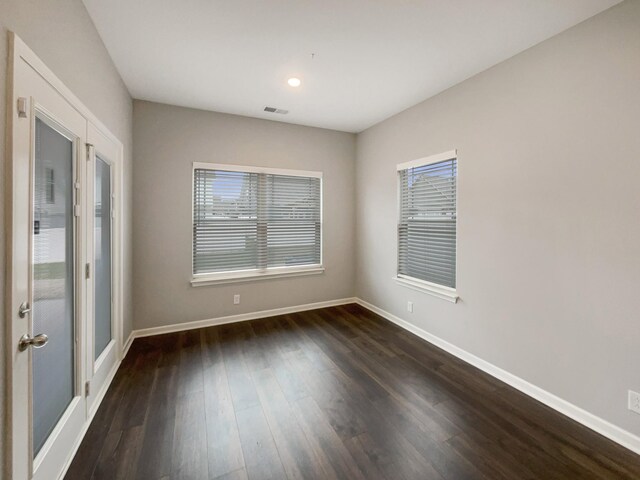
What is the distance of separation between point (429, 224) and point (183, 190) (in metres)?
3.11

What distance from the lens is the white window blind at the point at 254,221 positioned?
12.1 ft

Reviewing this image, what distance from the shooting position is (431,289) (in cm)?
323

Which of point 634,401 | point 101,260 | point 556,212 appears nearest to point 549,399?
point 634,401

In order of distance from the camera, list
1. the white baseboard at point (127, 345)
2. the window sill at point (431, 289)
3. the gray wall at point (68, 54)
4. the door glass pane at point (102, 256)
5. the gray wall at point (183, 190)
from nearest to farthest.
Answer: the gray wall at point (68, 54) → the door glass pane at point (102, 256) → the white baseboard at point (127, 345) → the window sill at point (431, 289) → the gray wall at point (183, 190)

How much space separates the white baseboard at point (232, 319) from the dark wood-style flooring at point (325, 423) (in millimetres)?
344

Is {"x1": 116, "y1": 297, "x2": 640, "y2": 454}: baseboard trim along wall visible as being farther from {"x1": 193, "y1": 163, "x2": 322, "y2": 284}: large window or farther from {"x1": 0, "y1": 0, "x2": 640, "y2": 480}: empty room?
{"x1": 193, "y1": 163, "x2": 322, "y2": 284}: large window

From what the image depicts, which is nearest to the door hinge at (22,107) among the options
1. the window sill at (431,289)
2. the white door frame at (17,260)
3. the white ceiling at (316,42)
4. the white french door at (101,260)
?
the white door frame at (17,260)

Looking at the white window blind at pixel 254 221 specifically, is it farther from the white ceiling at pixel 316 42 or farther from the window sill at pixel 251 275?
the white ceiling at pixel 316 42

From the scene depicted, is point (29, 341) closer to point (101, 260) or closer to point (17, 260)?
point (17, 260)

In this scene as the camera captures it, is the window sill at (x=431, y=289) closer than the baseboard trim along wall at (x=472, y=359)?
No

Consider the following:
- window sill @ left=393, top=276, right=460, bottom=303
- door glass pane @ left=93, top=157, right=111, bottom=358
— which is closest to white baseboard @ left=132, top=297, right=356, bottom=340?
door glass pane @ left=93, top=157, right=111, bottom=358

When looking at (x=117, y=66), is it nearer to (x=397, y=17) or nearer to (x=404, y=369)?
(x=397, y=17)

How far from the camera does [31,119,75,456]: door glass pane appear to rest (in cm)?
136

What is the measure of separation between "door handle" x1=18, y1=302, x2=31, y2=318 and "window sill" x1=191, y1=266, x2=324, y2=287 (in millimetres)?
2393
